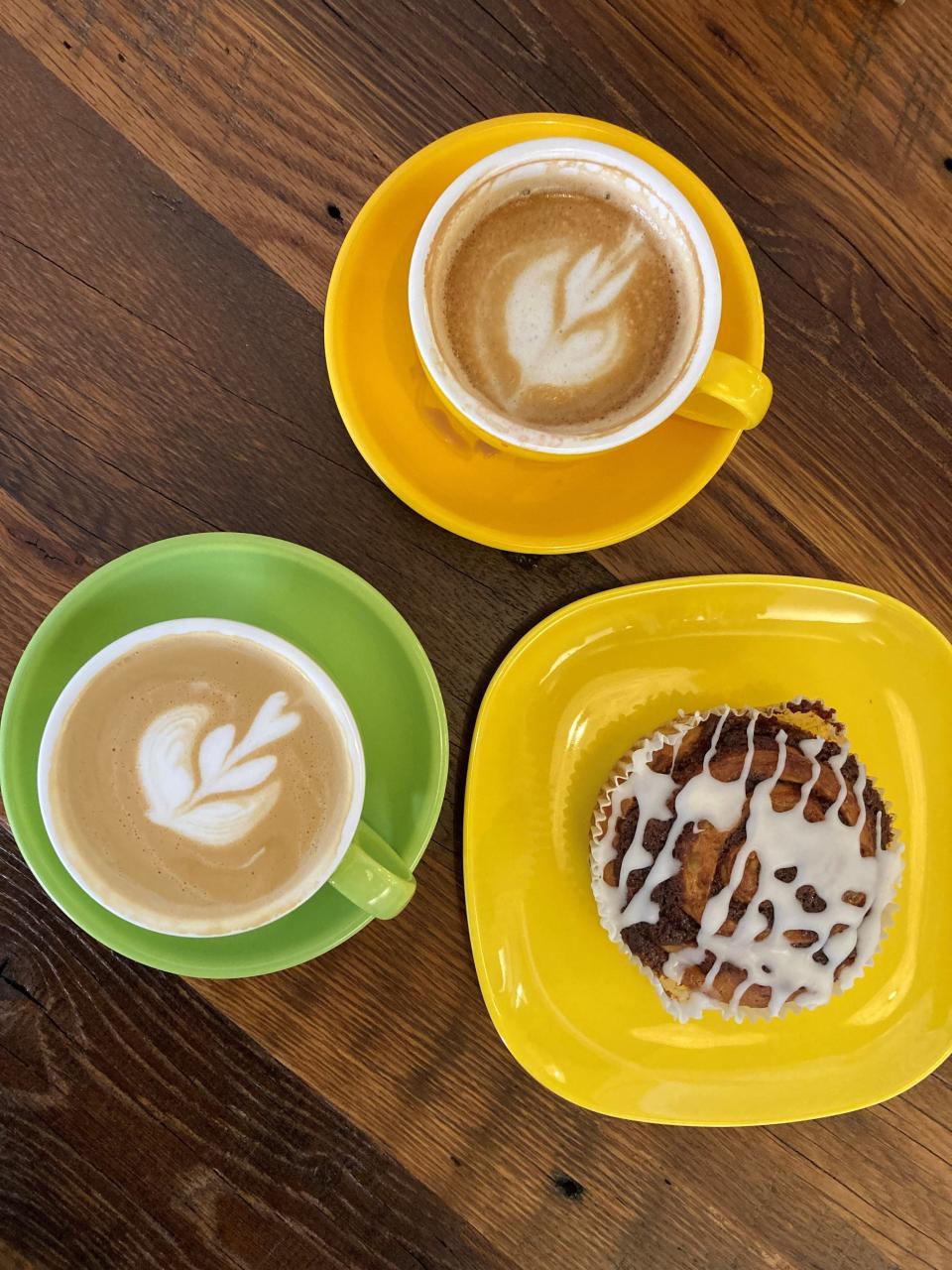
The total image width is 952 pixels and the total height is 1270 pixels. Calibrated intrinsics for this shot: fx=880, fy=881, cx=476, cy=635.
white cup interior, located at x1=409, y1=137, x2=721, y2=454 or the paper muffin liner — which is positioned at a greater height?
white cup interior, located at x1=409, y1=137, x2=721, y2=454

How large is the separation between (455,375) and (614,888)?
780mm

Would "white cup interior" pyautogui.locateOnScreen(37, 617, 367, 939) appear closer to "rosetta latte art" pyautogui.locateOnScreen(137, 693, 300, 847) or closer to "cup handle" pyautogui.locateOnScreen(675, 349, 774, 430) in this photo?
"rosetta latte art" pyautogui.locateOnScreen(137, 693, 300, 847)

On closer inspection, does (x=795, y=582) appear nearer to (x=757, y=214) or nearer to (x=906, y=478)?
(x=906, y=478)

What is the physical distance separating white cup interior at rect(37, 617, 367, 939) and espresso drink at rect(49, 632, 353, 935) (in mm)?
12

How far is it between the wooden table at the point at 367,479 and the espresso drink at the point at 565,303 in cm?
30

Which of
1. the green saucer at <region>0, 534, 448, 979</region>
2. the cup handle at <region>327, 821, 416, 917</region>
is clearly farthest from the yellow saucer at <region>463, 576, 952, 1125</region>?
the cup handle at <region>327, 821, 416, 917</region>

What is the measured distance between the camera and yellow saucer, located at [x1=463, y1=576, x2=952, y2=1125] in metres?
1.38

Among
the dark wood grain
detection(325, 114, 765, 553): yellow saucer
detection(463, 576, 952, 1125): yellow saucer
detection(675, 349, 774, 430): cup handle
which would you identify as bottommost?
the dark wood grain

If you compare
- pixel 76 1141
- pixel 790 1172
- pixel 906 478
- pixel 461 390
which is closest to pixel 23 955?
pixel 76 1141

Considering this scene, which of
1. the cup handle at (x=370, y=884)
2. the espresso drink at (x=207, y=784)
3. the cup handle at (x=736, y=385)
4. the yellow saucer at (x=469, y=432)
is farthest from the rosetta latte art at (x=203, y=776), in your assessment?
the cup handle at (x=736, y=385)

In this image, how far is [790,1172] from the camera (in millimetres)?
1516

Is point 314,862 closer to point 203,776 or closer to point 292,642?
A: point 203,776

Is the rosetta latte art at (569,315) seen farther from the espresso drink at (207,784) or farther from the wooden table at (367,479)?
the espresso drink at (207,784)

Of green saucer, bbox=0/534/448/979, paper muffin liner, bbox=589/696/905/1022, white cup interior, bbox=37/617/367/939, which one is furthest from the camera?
paper muffin liner, bbox=589/696/905/1022
